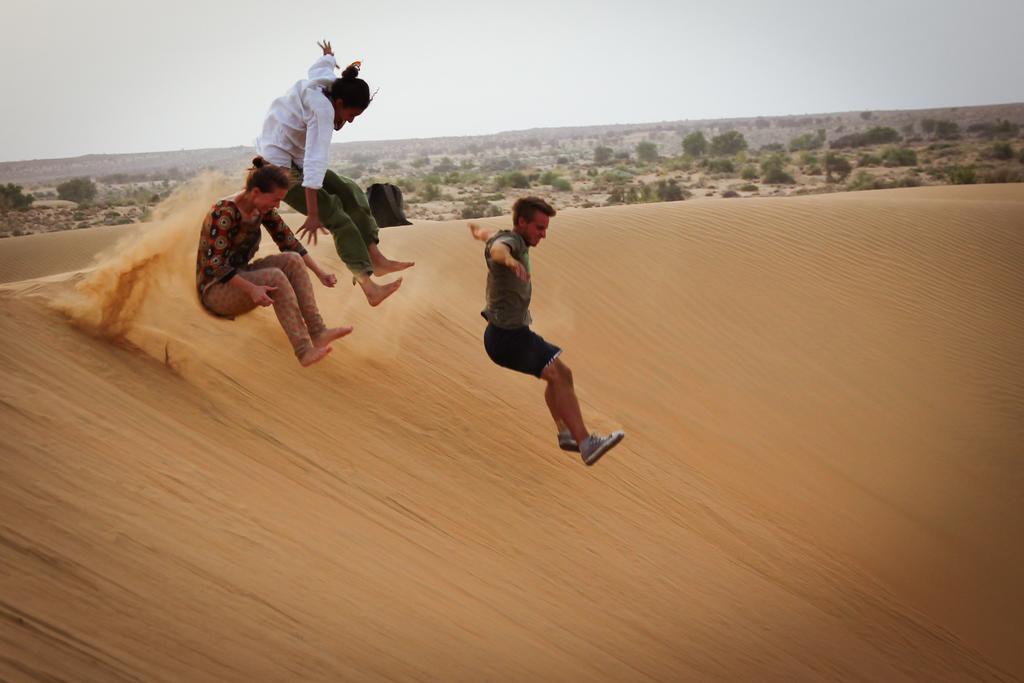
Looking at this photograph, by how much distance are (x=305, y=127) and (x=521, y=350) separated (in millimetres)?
1992

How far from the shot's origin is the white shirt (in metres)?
5.04

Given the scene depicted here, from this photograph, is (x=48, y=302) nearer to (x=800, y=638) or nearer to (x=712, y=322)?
(x=800, y=638)

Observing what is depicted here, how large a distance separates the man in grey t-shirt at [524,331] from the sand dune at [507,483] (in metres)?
0.76

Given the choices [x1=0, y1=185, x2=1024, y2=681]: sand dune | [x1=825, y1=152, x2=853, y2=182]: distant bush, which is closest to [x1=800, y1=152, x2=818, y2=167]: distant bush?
[x1=825, y1=152, x2=853, y2=182]: distant bush

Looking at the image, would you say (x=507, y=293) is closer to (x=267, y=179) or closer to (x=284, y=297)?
(x=284, y=297)

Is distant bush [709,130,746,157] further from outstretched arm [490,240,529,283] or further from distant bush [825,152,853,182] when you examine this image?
outstretched arm [490,240,529,283]

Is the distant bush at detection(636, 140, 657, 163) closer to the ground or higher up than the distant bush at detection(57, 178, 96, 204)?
closer to the ground

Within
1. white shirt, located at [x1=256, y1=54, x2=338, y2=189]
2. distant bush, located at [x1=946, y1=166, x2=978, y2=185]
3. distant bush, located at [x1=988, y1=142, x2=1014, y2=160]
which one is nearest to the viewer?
white shirt, located at [x1=256, y1=54, x2=338, y2=189]

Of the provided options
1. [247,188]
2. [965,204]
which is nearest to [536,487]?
[247,188]

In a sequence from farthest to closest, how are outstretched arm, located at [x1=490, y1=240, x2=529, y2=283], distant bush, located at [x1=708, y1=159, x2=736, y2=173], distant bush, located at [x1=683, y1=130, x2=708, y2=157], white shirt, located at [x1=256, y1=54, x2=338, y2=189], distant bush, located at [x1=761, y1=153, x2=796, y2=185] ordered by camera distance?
1. distant bush, located at [x1=683, y1=130, x2=708, y2=157]
2. distant bush, located at [x1=708, y1=159, x2=736, y2=173]
3. distant bush, located at [x1=761, y1=153, x2=796, y2=185]
4. white shirt, located at [x1=256, y1=54, x2=338, y2=189]
5. outstretched arm, located at [x1=490, y1=240, x2=529, y2=283]

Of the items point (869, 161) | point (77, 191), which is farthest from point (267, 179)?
point (77, 191)

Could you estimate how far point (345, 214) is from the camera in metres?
5.69

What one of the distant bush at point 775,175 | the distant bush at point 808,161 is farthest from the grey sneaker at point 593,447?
the distant bush at point 808,161

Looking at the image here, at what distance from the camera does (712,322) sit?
9.27 meters
